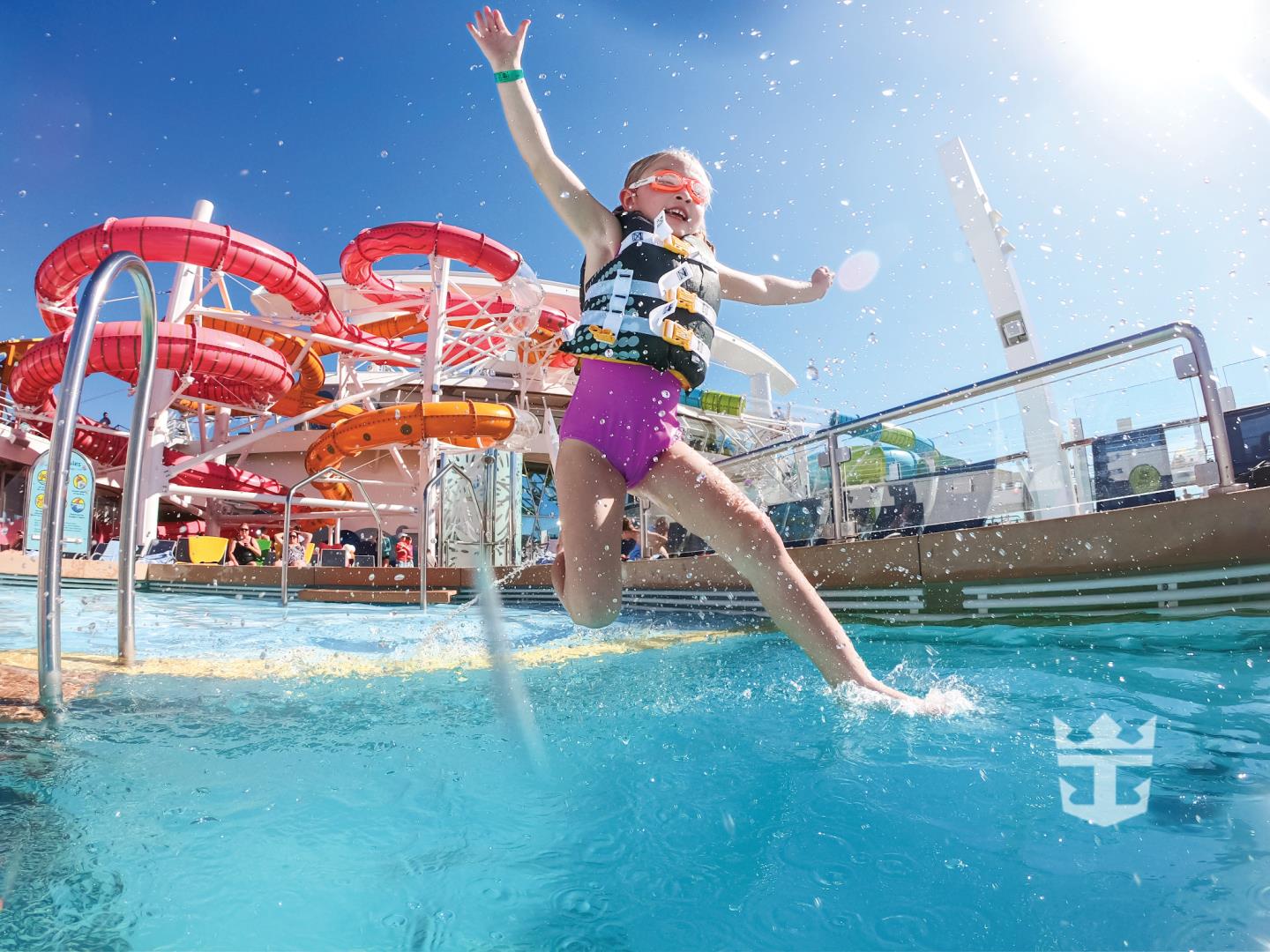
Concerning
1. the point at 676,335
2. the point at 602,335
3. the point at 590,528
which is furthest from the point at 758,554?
the point at 602,335

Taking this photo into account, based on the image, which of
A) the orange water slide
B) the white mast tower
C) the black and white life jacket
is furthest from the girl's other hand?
the orange water slide

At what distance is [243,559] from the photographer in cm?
1770

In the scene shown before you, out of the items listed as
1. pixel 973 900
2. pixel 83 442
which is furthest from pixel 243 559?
pixel 973 900

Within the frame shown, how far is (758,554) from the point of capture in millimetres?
2197

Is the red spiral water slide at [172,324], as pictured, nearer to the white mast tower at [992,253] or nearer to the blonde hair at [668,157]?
the blonde hair at [668,157]

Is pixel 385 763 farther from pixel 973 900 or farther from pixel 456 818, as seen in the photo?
pixel 973 900

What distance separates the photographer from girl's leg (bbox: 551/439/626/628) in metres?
2.19

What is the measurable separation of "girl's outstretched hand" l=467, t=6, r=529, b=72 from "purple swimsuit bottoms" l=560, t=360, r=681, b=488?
3.20 feet

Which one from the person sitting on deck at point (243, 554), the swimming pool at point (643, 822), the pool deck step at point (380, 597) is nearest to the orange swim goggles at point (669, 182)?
the swimming pool at point (643, 822)

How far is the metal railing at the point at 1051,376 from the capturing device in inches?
140

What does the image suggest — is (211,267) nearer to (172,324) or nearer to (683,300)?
(172,324)

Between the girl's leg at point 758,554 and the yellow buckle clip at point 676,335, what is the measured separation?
0.34m

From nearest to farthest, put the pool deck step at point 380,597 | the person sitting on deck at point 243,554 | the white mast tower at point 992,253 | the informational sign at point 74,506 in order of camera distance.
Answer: the informational sign at point 74,506
the white mast tower at point 992,253
the pool deck step at point 380,597
the person sitting on deck at point 243,554

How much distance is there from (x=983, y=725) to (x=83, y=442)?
2365 cm
